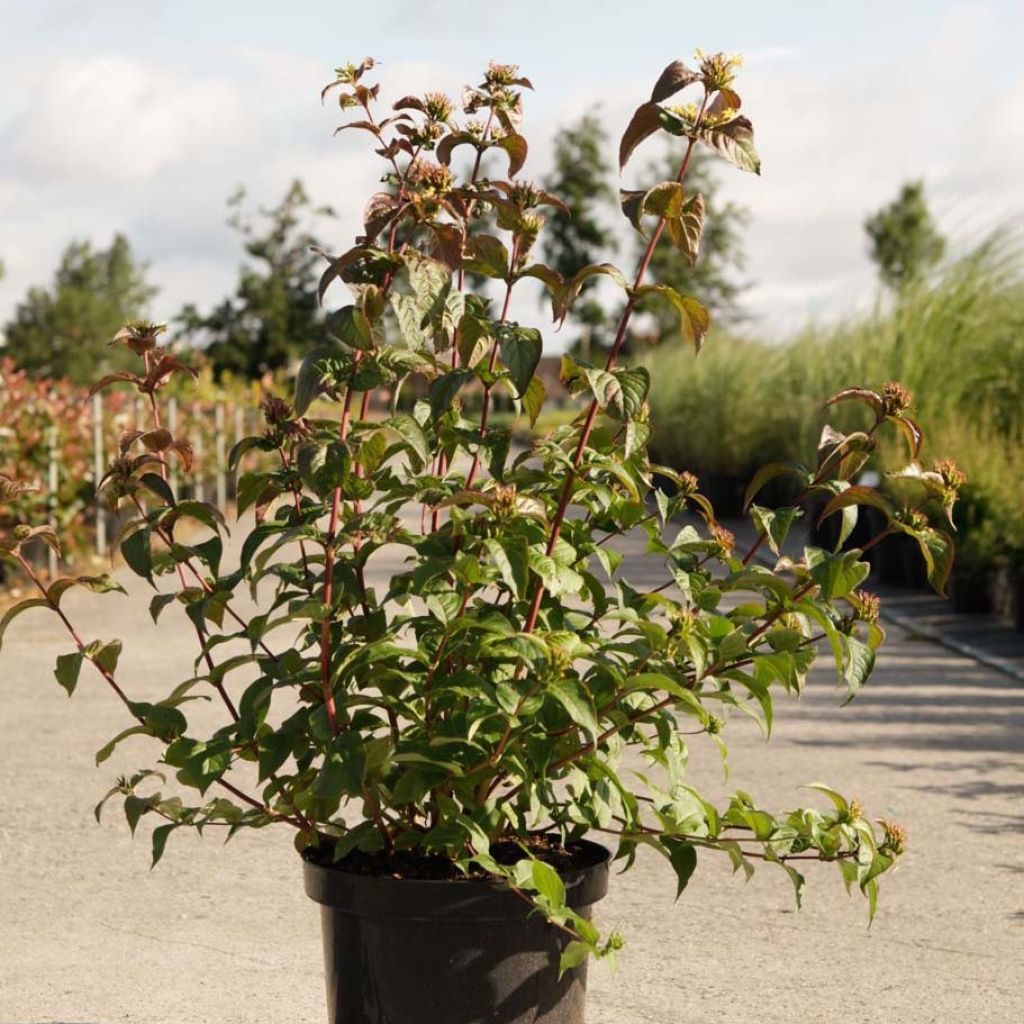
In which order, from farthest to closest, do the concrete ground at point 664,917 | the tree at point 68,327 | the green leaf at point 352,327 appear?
the tree at point 68,327, the concrete ground at point 664,917, the green leaf at point 352,327

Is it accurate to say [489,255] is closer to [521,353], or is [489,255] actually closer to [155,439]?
[521,353]

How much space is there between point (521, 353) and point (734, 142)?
492 millimetres

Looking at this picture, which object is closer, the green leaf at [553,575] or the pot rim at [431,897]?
the green leaf at [553,575]

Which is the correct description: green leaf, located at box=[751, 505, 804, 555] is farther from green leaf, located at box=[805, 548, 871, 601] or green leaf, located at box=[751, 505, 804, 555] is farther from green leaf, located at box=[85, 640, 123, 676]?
green leaf, located at box=[85, 640, 123, 676]

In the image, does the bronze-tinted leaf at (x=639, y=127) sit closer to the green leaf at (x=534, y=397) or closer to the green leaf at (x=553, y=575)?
the green leaf at (x=534, y=397)

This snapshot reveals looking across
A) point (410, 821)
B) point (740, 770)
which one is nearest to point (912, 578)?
point (740, 770)

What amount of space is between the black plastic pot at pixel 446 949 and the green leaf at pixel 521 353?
0.88 metres

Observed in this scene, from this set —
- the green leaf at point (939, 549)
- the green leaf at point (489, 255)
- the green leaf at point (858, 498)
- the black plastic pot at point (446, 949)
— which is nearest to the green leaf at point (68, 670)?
the black plastic pot at point (446, 949)

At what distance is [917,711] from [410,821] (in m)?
5.04

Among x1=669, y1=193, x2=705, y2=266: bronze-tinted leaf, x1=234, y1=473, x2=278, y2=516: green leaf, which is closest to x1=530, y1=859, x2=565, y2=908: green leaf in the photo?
x1=234, y1=473, x2=278, y2=516: green leaf

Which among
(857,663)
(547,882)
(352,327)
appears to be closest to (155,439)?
(352,327)

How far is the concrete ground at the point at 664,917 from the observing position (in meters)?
3.85

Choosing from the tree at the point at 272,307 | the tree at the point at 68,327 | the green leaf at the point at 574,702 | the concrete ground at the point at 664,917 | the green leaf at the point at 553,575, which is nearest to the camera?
the green leaf at the point at 574,702

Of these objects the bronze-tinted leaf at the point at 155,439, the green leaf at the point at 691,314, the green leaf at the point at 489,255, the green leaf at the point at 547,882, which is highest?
the green leaf at the point at 489,255
